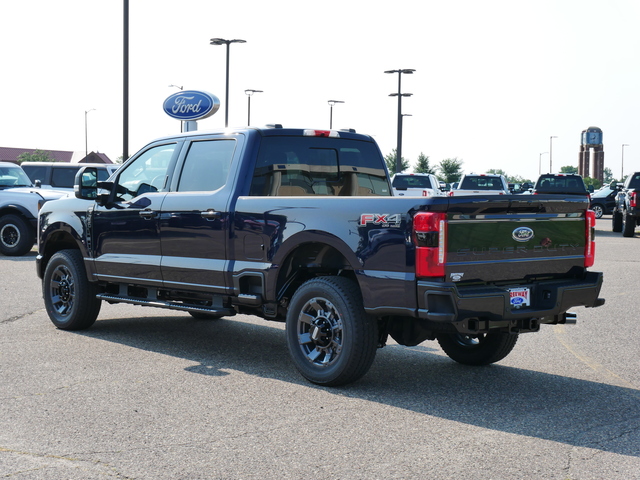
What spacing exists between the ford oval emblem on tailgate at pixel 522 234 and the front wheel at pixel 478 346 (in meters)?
1.04

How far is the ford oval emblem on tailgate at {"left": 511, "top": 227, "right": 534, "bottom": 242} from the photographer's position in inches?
239

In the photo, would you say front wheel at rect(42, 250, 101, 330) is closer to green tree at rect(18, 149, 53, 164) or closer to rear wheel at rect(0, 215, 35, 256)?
rear wheel at rect(0, 215, 35, 256)

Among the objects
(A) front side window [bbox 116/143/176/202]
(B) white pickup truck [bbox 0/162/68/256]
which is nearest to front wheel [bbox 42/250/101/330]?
(A) front side window [bbox 116/143/176/202]

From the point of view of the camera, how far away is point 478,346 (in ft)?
23.4

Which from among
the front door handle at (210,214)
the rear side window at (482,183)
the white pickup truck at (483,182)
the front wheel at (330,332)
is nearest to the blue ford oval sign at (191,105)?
the white pickup truck at (483,182)

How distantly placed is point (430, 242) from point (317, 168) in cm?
222

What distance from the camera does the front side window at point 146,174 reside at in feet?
26.3

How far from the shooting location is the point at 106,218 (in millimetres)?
8359

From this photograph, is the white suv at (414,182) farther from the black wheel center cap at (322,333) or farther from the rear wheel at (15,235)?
the black wheel center cap at (322,333)

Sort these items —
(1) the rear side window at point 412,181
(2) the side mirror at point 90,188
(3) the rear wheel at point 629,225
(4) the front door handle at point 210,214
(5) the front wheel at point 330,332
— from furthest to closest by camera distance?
(1) the rear side window at point 412,181, (3) the rear wheel at point 629,225, (2) the side mirror at point 90,188, (4) the front door handle at point 210,214, (5) the front wheel at point 330,332

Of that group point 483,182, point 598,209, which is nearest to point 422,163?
point 598,209

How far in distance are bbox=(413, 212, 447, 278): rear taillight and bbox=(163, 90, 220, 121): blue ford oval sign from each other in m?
15.6

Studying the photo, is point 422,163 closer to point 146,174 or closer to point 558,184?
point 558,184

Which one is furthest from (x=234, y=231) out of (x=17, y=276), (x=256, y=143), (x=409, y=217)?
(x=17, y=276)
